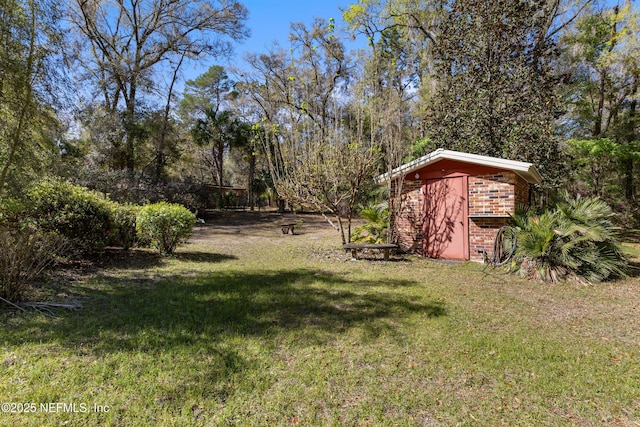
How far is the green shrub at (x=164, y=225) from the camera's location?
7.67m

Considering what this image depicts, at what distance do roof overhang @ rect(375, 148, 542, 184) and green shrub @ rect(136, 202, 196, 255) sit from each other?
18.6 ft

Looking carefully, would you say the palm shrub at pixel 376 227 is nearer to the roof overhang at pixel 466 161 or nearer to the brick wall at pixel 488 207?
the roof overhang at pixel 466 161

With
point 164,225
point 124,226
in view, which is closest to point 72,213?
point 124,226

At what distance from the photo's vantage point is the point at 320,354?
3268 millimetres

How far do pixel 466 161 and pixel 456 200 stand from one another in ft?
3.54

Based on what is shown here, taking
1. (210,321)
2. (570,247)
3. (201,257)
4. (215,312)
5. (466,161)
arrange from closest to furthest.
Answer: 1. (210,321)
2. (215,312)
3. (570,247)
4. (466,161)
5. (201,257)

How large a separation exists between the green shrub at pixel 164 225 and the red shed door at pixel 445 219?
6.65 meters

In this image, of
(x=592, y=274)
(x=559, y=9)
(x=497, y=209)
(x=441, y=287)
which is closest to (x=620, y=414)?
(x=441, y=287)

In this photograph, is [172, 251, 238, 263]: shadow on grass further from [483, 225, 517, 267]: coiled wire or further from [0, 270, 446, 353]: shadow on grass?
[483, 225, 517, 267]: coiled wire

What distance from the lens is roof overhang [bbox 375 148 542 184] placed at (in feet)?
24.2

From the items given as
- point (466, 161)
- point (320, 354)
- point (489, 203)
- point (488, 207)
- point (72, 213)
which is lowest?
point (320, 354)

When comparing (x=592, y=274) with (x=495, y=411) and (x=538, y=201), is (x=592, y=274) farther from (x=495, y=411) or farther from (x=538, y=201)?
(x=538, y=201)

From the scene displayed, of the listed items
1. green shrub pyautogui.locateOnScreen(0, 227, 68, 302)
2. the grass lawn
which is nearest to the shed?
the grass lawn

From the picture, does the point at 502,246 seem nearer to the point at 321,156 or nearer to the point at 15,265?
the point at 321,156
